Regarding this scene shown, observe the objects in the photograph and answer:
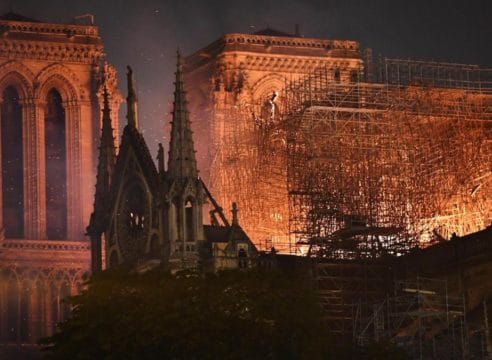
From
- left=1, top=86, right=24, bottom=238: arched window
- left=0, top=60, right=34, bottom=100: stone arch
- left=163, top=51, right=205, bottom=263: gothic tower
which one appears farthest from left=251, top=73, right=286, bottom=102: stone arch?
left=163, top=51, right=205, bottom=263: gothic tower

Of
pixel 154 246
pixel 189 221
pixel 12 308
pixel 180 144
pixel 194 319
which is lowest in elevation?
pixel 194 319

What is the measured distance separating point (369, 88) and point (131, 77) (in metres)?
11.4

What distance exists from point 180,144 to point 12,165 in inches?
1329

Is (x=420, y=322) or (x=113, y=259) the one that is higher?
(x=113, y=259)

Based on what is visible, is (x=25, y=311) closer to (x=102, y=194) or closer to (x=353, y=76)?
(x=102, y=194)

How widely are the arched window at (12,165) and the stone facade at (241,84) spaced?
402 inches

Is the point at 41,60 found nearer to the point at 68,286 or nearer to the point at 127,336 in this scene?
the point at 68,286

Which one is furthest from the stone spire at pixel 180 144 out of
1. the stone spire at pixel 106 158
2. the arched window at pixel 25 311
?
the arched window at pixel 25 311

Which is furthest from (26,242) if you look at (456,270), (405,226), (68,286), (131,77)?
(456,270)

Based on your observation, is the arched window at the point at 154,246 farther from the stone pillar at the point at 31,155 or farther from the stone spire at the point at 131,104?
the stone pillar at the point at 31,155

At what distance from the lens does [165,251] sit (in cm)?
9456

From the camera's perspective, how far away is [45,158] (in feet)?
420

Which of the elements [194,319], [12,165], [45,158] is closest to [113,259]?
[194,319]

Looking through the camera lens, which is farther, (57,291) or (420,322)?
(57,291)
